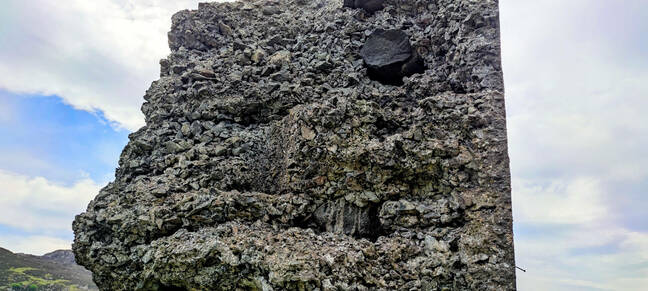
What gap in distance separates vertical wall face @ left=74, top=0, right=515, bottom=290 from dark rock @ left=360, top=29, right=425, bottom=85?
0.12 ft

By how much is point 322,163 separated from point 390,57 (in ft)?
11.5

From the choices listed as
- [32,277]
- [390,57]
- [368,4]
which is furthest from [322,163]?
[32,277]

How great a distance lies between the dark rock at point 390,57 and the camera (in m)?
9.62

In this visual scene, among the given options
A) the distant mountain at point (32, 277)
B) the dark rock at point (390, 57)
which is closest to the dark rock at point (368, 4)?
the dark rock at point (390, 57)

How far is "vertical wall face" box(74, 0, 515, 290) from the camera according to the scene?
705cm

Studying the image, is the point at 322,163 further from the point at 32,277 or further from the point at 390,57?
the point at 32,277

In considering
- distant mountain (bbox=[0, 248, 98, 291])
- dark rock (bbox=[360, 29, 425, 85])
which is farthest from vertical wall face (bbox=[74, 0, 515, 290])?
distant mountain (bbox=[0, 248, 98, 291])

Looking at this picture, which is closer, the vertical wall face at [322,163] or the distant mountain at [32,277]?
the vertical wall face at [322,163]

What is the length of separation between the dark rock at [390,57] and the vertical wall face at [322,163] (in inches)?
1.4

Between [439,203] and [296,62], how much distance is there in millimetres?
5491

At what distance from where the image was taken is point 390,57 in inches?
385

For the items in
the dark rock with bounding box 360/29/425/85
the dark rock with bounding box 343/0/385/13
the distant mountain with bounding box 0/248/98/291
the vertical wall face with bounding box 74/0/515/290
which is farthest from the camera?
the distant mountain with bounding box 0/248/98/291

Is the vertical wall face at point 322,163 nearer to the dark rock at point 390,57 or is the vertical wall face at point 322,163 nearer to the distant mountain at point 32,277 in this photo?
the dark rock at point 390,57

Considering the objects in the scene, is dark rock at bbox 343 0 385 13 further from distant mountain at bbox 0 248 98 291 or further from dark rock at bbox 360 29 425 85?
distant mountain at bbox 0 248 98 291
